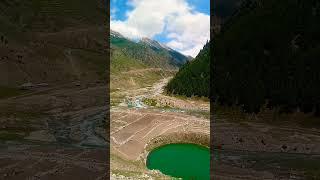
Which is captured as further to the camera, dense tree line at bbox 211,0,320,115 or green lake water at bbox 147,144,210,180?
dense tree line at bbox 211,0,320,115

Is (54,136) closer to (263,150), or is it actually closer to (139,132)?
(139,132)

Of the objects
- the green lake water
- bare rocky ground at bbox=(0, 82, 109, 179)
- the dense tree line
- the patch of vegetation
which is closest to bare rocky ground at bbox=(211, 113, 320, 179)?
the green lake water

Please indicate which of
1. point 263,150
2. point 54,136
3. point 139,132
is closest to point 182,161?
point 263,150

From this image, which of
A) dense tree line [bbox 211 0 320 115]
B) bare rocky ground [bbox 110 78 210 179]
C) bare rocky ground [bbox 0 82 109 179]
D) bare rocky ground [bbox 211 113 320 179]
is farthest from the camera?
dense tree line [bbox 211 0 320 115]

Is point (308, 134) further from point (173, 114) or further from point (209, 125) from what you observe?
point (173, 114)

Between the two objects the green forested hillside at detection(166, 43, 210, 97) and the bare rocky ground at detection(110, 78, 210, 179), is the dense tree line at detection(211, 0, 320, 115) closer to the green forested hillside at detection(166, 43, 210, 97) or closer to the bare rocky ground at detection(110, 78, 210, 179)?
the bare rocky ground at detection(110, 78, 210, 179)

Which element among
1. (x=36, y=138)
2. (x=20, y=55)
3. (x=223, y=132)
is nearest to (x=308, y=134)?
(x=223, y=132)
